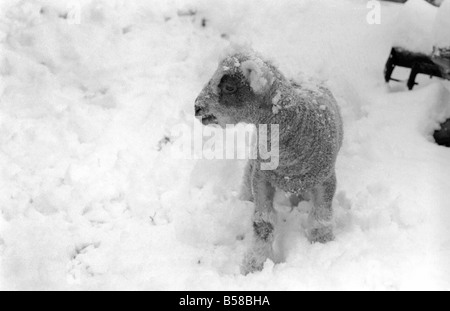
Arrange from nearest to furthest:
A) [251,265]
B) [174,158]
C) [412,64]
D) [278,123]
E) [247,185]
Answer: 1. [278,123]
2. [251,265]
3. [247,185]
4. [174,158]
5. [412,64]

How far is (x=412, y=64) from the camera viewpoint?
15.9 feet

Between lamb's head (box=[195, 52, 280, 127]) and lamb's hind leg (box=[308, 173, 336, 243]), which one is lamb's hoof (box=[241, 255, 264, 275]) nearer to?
lamb's hind leg (box=[308, 173, 336, 243])

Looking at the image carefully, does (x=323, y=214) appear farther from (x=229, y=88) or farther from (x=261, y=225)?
(x=229, y=88)

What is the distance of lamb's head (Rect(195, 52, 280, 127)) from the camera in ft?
9.66

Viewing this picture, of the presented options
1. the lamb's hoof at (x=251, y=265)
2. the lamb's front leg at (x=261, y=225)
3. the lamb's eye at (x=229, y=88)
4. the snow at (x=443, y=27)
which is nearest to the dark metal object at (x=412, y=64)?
the snow at (x=443, y=27)

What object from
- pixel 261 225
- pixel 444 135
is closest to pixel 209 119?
pixel 261 225

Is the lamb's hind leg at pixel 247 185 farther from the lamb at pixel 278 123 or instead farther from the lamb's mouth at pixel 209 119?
the lamb's mouth at pixel 209 119

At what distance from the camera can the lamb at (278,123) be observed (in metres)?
2.98

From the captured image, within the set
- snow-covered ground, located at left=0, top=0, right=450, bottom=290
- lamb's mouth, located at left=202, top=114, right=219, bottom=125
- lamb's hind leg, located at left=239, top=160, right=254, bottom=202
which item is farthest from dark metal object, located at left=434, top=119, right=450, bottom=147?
lamb's mouth, located at left=202, top=114, right=219, bottom=125

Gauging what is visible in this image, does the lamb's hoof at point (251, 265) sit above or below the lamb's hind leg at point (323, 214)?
below

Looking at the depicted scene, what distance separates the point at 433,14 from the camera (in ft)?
16.2

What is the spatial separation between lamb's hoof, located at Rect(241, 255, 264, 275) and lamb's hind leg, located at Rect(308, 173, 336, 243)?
1.53ft

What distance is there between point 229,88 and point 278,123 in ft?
1.30

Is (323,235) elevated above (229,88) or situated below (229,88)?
below
